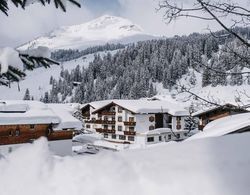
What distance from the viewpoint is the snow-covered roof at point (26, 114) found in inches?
1066

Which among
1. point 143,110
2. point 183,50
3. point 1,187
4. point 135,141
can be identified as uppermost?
point 183,50

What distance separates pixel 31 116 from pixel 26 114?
54 centimetres

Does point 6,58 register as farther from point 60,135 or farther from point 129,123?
point 129,123

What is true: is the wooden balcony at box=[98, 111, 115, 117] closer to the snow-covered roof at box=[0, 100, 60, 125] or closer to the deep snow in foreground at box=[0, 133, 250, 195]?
the snow-covered roof at box=[0, 100, 60, 125]

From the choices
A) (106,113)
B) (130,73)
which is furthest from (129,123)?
(130,73)

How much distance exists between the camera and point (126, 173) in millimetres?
2508

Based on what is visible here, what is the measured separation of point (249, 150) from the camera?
3.02 metres

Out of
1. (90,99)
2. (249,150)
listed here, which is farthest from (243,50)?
(90,99)

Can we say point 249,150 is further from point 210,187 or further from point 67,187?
point 67,187

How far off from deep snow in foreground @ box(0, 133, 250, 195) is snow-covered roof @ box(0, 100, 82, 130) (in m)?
24.7

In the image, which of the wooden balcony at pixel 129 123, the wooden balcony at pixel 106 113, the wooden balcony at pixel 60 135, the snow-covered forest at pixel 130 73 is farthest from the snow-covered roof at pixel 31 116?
the snow-covered forest at pixel 130 73

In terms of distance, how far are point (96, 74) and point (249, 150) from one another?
14158 cm

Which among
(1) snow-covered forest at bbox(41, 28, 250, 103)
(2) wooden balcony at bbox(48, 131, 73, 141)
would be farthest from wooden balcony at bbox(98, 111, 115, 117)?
(1) snow-covered forest at bbox(41, 28, 250, 103)

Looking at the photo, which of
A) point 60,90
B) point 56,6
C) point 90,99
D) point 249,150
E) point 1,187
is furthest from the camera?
point 60,90
